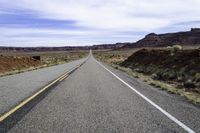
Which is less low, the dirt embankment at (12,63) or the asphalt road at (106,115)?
the asphalt road at (106,115)

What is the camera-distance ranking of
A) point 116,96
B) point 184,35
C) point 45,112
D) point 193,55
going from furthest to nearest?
point 184,35 → point 193,55 → point 116,96 → point 45,112

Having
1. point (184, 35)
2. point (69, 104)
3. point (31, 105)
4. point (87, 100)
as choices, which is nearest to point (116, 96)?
point (87, 100)

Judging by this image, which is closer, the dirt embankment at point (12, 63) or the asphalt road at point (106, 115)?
the asphalt road at point (106, 115)

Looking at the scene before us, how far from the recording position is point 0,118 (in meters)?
8.54

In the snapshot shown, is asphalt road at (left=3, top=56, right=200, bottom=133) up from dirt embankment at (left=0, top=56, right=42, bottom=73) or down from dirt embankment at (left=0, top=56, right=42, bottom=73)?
up

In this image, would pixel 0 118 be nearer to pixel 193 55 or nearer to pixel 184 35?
pixel 193 55

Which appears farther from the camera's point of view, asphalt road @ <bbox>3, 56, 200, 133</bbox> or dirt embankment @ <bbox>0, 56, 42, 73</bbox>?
dirt embankment @ <bbox>0, 56, 42, 73</bbox>

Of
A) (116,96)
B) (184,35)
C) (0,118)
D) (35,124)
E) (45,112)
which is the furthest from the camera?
(184,35)

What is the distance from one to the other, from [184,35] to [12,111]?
613ft

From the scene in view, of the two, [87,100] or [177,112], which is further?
[87,100]

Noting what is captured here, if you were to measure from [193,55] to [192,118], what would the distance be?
22076 mm

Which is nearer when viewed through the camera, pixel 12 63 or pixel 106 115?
pixel 106 115

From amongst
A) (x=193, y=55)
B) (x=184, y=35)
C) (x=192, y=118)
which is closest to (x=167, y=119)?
(x=192, y=118)

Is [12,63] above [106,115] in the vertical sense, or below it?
below
